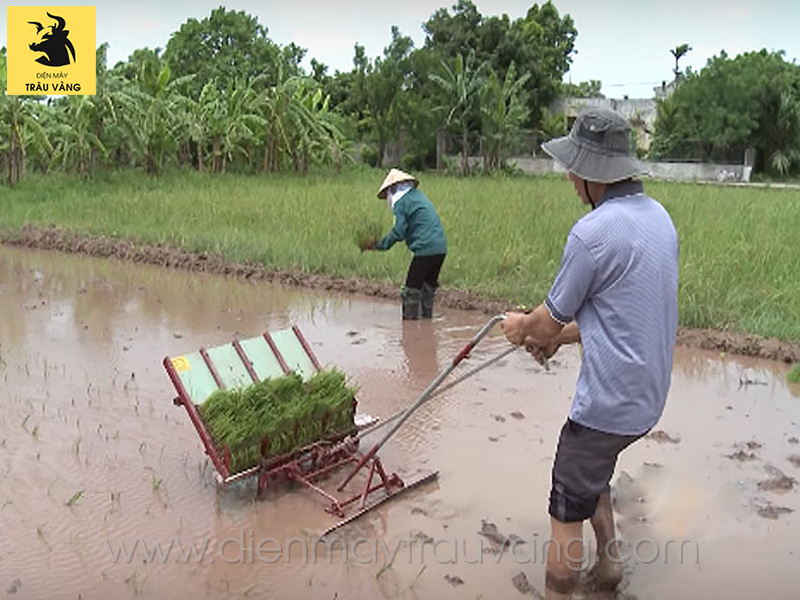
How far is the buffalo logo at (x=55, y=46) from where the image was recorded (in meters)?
14.8

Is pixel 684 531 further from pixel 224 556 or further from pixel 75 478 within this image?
pixel 75 478

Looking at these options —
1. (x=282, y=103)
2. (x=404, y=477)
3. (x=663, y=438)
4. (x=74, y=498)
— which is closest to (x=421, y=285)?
(x=663, y=438)

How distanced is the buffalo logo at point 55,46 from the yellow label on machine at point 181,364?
12.7 metres

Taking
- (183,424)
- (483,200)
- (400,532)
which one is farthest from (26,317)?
(483,200)

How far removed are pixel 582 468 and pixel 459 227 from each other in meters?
7.91

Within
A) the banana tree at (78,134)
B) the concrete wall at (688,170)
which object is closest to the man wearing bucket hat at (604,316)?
the banana tree at (78,134)

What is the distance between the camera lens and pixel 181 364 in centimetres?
373

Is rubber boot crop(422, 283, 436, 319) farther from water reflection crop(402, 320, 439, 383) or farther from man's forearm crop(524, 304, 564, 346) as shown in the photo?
man's forearm crop(524, 304, 564, 346)

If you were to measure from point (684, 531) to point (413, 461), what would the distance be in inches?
50.9

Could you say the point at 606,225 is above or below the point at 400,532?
above

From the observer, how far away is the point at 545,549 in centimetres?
335

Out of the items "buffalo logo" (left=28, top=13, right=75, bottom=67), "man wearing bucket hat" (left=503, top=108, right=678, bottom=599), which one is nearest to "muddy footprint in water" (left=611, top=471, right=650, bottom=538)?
"man wearing bucket hat" (left=503, top=108, right=678, bottom=599)

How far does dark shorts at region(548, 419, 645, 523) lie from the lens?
2.62m

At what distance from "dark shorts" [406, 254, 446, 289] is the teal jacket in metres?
0.06
